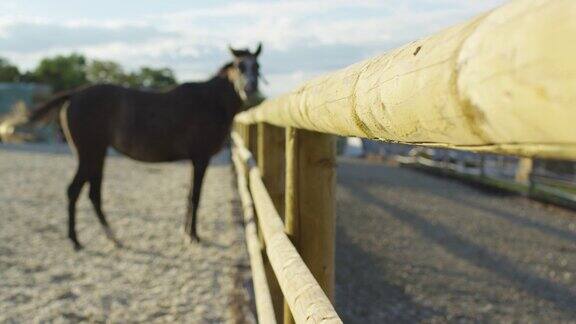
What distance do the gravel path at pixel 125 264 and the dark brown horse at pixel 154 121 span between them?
1.36 ft

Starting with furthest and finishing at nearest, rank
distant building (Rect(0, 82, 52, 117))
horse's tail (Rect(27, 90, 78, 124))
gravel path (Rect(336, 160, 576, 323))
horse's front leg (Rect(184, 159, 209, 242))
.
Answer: distant building (Rect(0, 82, 52, 117)) → horse's tail (Rect(27, 90, 78, 124)) → horse's front leg (Rect(184, 159, 209, 242)) → gravel path (Rect(336, 160, 576, 323))

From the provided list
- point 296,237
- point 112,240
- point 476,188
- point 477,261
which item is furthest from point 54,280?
point 476,188

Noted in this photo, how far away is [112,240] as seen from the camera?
536 centimetres

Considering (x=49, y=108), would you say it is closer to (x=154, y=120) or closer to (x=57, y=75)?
(x=154, y=120)

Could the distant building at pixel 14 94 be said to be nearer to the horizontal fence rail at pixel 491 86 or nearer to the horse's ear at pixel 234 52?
the horse's ear at pixel 234 52

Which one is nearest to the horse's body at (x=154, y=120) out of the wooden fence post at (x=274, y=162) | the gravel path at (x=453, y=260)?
the gravel path at (x=453, y=260)

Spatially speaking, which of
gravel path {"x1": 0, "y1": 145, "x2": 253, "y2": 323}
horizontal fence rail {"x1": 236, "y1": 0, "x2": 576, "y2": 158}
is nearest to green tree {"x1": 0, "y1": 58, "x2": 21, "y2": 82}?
gravel path {"x1": 0, "y1": 145, "x2": 253, "y2": 323}

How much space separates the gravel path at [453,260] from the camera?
3.93m

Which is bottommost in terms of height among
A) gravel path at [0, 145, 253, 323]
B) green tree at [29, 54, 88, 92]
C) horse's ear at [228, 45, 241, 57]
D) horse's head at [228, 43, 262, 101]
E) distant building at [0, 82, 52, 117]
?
gravel path at [0, 145, 253, 323]

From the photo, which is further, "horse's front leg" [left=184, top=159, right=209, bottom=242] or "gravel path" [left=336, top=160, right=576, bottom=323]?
"horse's front leg" [left=184, top=159, right=209, bottom=242]

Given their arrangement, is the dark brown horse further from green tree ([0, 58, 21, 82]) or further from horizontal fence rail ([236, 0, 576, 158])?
green tree ([0, 58, 21, 82])

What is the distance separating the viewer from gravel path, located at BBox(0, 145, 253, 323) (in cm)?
354

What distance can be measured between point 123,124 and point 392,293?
3.24 metres

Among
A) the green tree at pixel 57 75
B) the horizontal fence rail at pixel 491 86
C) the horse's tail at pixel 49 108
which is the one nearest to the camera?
the horizontal fence rail at pixel 491 86
